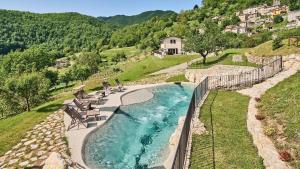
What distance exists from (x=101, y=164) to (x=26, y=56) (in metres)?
128

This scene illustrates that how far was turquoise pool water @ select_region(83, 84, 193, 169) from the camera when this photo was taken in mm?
13250

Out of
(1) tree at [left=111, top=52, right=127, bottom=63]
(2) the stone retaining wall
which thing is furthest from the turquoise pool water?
(1) tree at [left=111, top=52, right=127, bottom=63]

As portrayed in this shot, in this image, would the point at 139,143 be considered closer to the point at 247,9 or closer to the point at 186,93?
the point at 186,93

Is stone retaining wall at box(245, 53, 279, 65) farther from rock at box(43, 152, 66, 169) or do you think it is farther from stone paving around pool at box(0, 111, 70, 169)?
rock at box(43, 152, 66, 169)

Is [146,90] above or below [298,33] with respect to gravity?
below

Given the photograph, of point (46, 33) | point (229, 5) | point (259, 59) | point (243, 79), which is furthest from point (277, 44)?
point (46, 33)

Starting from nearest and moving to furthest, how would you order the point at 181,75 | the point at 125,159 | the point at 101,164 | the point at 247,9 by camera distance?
the point at 101,164 → the point at 125,159 → the point at 181,75 → the point at 247,9

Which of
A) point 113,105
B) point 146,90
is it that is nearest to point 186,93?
point 146,90

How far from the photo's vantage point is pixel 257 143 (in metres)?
12.8

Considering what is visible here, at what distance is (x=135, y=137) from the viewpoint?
656 inches

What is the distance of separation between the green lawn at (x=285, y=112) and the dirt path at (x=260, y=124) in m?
0.41

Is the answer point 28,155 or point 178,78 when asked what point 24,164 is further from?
point 178,78

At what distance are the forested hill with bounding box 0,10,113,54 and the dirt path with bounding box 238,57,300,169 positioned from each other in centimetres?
13969

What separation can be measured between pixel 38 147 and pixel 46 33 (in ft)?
600
